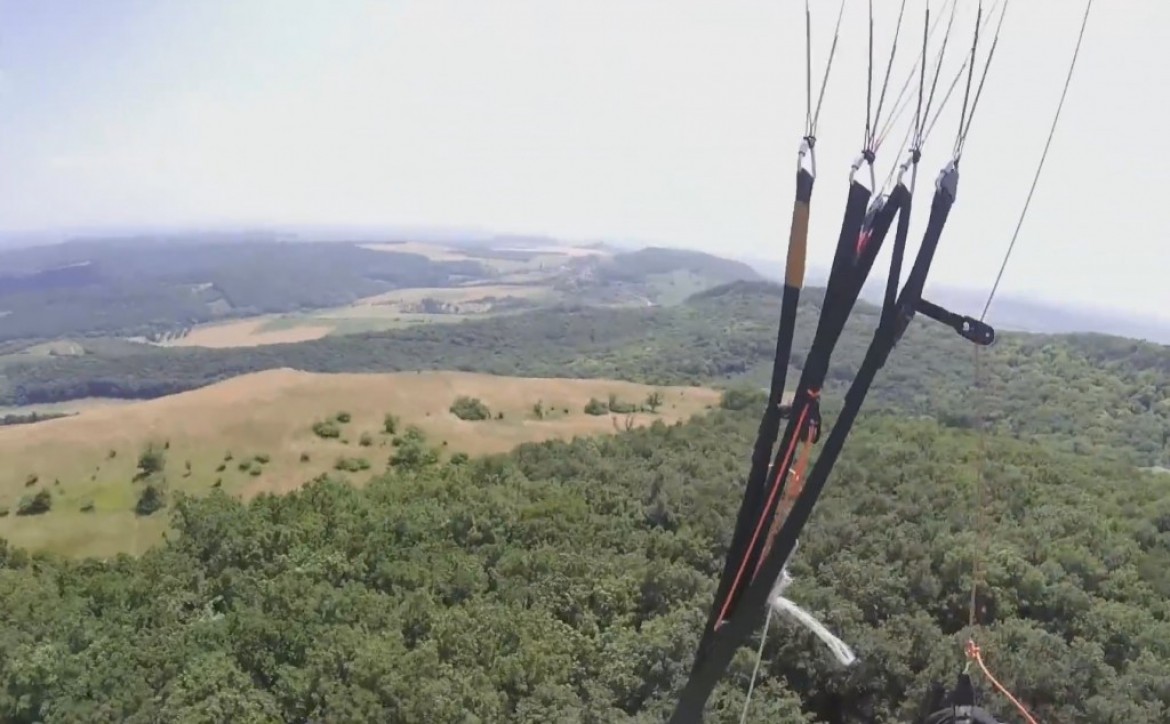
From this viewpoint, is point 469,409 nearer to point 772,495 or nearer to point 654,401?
point 654,401

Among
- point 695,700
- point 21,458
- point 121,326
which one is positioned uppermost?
point 695,700

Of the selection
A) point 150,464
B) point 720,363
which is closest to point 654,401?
point 150,464

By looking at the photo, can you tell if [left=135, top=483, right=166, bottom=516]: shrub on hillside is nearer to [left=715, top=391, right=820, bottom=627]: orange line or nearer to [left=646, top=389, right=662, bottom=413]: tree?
[left=646, top=389, right=662, bottom=413]: tree

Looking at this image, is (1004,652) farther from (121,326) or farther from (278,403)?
(121,326)

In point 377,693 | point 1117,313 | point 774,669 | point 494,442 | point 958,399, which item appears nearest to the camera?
point 377,693

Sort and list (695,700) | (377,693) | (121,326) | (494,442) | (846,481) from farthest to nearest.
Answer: (121,326), (494,442), (846,481), (377,693), (695,700)

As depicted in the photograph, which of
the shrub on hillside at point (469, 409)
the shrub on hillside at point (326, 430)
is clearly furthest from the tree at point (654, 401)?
the shrub on hillside at point (326, 430)

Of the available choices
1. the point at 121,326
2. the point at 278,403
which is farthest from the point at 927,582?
the point at 121,326
